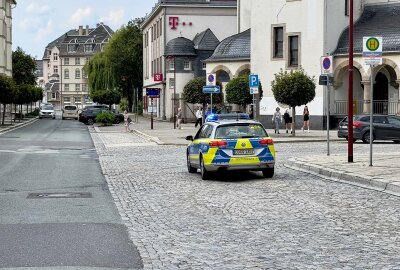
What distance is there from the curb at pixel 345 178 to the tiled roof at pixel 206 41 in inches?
1945

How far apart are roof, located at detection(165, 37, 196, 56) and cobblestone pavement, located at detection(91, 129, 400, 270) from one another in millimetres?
51384

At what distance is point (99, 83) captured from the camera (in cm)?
9925

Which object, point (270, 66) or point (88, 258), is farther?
point (270, 66)

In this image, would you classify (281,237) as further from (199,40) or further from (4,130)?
(199,40)

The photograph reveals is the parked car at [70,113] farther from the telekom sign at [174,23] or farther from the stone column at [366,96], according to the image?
the stone column at [366,96]

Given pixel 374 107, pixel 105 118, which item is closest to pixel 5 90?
pixel 105 118

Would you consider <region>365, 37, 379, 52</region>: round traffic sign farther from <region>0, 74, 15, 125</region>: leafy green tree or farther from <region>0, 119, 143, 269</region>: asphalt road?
<region>0, 74, 15, 125</region>: leafy green tree

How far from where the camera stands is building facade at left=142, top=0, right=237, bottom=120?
7081 centimetres

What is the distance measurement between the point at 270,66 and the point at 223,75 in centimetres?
1031

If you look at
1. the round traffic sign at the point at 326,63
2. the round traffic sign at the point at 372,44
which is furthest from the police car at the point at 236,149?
the round traffic sign at the point at 326,63

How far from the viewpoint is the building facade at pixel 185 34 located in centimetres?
7081

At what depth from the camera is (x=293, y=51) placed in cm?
4884

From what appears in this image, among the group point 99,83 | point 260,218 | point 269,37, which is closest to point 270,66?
point 269,37

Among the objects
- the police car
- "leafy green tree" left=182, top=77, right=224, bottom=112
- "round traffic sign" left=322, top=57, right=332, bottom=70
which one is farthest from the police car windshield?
"leafy green tree" left=182, top=77, right=224, bottom=112
